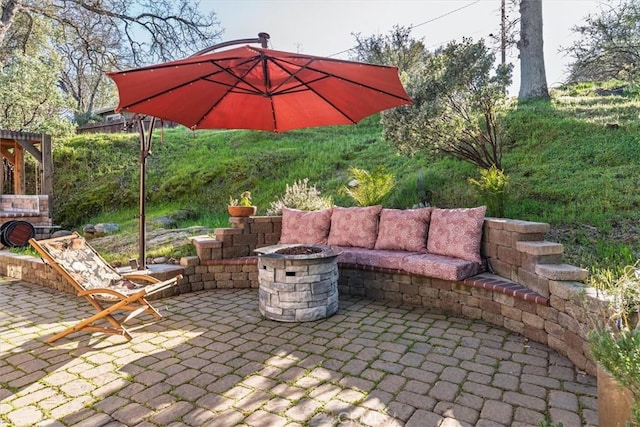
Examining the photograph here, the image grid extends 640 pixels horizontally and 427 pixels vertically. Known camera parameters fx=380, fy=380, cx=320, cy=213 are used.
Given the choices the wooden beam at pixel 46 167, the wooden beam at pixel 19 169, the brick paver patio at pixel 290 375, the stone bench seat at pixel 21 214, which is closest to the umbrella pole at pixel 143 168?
the brick paver patio at pixel 290 375

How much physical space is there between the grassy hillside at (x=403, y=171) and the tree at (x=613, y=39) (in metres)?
1.32

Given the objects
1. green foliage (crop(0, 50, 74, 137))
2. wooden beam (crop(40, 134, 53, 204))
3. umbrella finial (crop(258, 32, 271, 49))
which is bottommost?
wooden beam (crop(40, 134, 53, 204))

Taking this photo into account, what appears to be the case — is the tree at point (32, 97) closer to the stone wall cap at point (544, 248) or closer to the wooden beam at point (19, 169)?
the wooden beam at point (19, 169)

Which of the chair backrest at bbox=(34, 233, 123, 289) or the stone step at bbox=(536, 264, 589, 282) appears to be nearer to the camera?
the stone step at bbox=(536, 264, 589, 282)

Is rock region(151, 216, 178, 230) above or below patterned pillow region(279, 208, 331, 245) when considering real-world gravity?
below

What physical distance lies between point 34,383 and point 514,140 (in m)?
8.77

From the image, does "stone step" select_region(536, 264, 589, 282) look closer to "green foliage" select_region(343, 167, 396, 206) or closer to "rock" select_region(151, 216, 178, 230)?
"green foliage" select_region(343, 167, 396, 206)

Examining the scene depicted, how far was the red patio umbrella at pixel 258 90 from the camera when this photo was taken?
121 inches

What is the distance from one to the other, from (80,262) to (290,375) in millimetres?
2564

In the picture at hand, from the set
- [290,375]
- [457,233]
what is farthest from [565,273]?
[290,375]

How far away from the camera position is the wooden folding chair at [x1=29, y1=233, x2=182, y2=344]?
3357 millimetres

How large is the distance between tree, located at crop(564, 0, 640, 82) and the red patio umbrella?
4599 millimetres

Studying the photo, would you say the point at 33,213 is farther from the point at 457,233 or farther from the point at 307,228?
the point at 457,233

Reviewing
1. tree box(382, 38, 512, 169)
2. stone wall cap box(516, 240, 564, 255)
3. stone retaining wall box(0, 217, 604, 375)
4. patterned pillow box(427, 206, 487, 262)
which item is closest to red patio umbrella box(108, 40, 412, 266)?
stone retaining wall box(0, 217, 604, 375)
